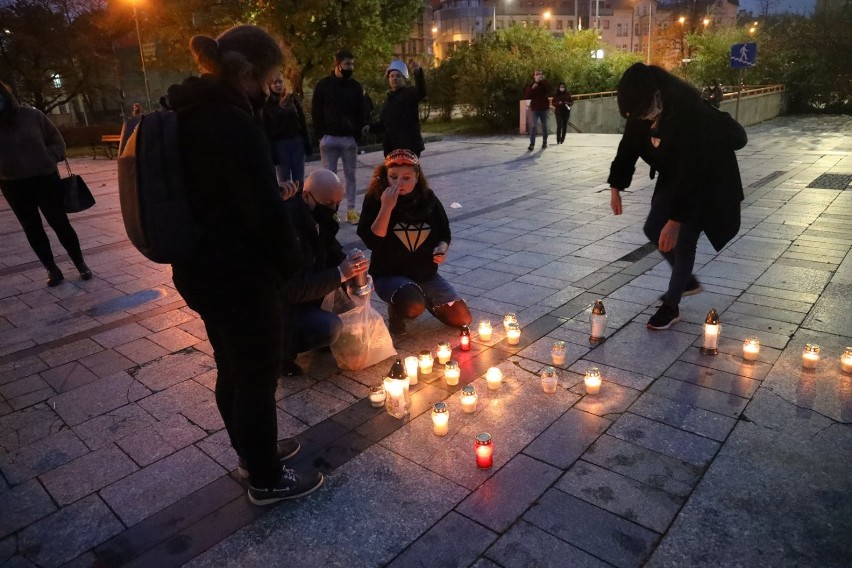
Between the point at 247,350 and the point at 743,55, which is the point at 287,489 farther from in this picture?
the point at 743,55

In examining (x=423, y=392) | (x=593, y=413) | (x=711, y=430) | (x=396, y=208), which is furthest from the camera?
(x=396, y=208)

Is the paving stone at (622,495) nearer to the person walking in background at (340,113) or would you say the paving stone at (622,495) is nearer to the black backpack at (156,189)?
the black backpack at (156,189)

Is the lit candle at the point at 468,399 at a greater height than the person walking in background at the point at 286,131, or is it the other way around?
the person walking in background at the point at 286,131

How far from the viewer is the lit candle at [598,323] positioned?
14.1 feet

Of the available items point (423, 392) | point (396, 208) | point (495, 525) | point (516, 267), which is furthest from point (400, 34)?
point (495, 525)

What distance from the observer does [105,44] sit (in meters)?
29.1

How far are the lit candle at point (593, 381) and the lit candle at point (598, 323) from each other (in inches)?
29.4

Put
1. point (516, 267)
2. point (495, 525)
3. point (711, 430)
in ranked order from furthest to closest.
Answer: point (516, 267), point (711, 430), point (495, 525)

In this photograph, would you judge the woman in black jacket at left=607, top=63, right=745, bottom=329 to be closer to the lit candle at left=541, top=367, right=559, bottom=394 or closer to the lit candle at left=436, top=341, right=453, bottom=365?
the lit candle at left=541, top=367, right=559, bottom=394

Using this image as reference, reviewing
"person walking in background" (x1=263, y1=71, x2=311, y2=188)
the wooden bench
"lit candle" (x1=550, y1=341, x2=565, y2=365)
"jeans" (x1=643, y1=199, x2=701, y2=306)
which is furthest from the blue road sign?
the wooden bench

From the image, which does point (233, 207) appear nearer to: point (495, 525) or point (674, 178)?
point (495, 525)

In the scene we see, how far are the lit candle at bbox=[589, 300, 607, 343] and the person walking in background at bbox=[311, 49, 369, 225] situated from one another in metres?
4.71

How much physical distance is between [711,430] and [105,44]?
33.3m

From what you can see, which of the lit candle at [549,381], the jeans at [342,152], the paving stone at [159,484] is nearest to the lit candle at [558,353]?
the lit candle at [549,381]
